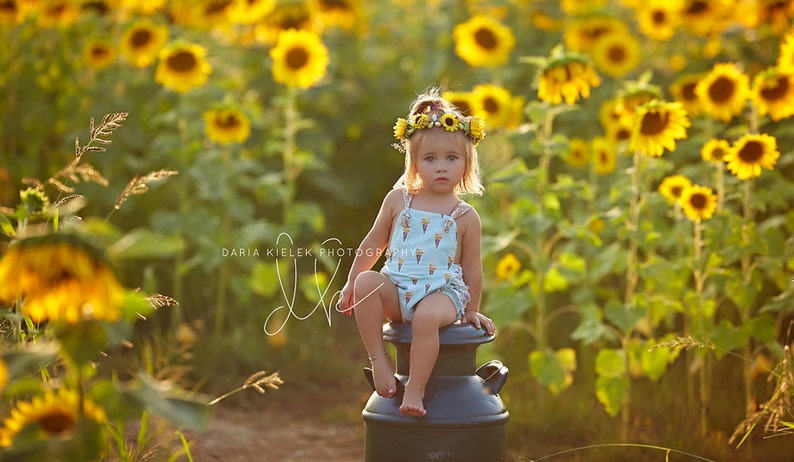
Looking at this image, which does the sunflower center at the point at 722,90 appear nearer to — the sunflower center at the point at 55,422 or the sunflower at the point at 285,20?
the sunflower at the point at 285,20

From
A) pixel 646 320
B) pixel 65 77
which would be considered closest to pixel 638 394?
pixel 646 320

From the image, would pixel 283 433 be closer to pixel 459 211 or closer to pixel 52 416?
pixel 459 211

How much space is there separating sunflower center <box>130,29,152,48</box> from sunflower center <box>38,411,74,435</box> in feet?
12.3

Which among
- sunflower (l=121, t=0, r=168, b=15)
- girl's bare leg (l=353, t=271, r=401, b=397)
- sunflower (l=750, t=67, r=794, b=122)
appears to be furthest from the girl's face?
sunflower (l=121, t=0, r=168, b=15)

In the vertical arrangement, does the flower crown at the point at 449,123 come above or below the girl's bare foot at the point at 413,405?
above

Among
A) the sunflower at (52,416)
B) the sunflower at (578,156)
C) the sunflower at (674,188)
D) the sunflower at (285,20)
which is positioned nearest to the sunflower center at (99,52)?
the sunflower at (285,20)

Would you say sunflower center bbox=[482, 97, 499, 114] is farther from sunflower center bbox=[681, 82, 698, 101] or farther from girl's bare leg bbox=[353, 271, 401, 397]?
girl's bare leg bbox=[353, 271, 401, 397]

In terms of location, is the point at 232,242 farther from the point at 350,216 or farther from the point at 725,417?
the point at 725,417

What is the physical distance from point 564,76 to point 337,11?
8.79ft

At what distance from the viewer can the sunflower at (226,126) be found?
509cm

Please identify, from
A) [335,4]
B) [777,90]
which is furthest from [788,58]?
[335,4]

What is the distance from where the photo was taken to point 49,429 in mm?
2078

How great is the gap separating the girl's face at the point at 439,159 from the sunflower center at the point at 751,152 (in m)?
1.40

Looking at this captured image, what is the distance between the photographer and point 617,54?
5582 millimetres
